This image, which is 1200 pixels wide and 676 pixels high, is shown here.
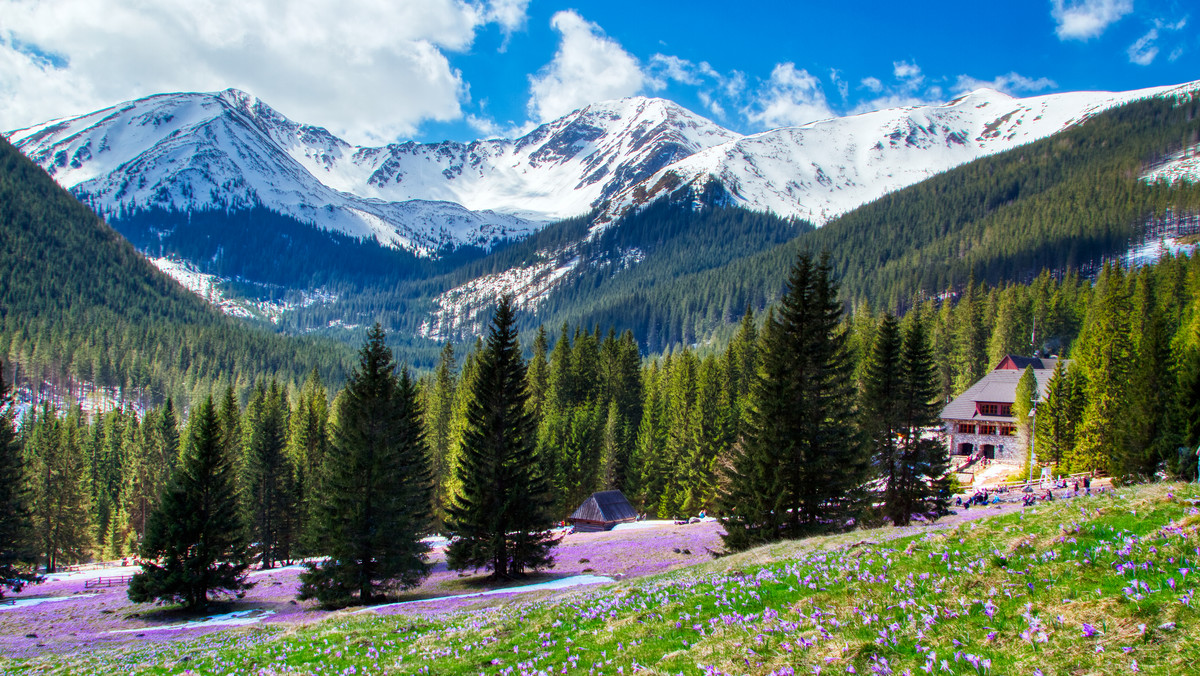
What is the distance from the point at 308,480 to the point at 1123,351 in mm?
73756

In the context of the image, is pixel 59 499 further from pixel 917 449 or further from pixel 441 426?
pixel 917 449

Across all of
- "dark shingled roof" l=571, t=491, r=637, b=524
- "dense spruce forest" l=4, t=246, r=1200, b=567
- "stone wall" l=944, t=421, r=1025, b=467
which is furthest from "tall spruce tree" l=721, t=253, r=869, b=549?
"stone wall" l=944, t=421, r=1025, b=467

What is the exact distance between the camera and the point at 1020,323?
315ft

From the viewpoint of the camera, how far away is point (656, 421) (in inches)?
2788

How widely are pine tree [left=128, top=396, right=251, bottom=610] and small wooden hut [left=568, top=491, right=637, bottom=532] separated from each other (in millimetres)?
28845

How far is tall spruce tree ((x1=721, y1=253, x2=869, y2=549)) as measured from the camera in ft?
98.8

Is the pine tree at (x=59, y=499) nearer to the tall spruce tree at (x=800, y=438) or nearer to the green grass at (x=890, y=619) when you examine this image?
the green grass at (x=890, y=619)

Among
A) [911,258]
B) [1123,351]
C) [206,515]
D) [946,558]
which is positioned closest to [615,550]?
[206,515]

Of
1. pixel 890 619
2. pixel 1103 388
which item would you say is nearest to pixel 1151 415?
pixel 1103 388

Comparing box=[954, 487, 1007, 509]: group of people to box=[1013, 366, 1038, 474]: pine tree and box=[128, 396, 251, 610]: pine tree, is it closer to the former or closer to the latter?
box=[1013, 366, 1038, 474]: pine tree

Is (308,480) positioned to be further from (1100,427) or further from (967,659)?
(1100,427)

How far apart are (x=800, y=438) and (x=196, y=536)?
110 feet

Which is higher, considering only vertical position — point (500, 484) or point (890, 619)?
point (890, 619)

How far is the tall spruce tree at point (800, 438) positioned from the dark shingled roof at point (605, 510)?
89.7 ft
